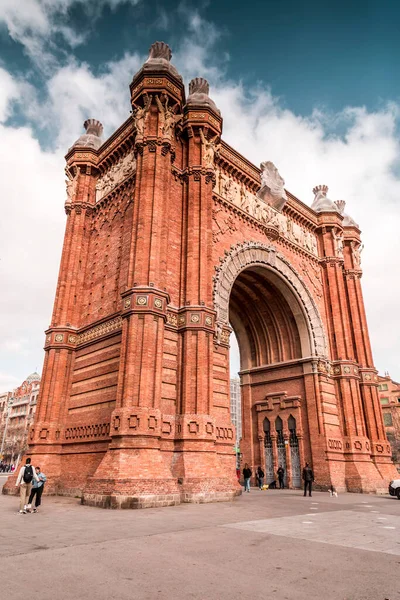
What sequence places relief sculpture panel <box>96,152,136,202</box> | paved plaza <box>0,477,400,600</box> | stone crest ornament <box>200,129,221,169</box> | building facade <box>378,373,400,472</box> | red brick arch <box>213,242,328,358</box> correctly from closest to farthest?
paved plaza <box>0,477,400,600</box>
stone crest ornament <box>200,129,221,169</box>
relief sculpture panel <box>96,152,136,202</box>
red brick arch <box>213,242,328,358</box>
building facade <box>378,373,400,472</box>

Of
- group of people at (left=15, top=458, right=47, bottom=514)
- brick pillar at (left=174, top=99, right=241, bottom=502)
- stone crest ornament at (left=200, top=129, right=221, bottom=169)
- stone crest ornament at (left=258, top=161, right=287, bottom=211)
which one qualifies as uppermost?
stone crest ornament at (left=258, top=161, right=287, bottom=211)

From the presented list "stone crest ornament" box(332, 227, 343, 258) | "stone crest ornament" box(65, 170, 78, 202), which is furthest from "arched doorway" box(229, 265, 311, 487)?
"stone crest ornament" box(65, 170, 78, 202)

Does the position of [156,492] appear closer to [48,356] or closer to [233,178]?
[48,356]

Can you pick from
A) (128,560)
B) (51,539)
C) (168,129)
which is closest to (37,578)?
(128,560)

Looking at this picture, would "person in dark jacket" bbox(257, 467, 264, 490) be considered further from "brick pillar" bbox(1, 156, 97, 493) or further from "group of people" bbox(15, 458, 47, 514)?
"group of people" bbox(15, 458, 47, 514)

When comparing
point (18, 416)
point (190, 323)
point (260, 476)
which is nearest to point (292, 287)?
point (190, 323)

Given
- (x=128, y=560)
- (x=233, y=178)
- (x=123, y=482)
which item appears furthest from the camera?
(x=233, y=178)

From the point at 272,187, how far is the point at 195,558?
2254 centimetres

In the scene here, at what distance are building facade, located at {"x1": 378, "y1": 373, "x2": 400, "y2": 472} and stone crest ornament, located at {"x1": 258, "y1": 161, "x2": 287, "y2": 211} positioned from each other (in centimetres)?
4312

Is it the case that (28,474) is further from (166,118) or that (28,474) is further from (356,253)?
(356,253)

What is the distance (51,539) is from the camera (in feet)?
24.1

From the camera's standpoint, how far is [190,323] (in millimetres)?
16750

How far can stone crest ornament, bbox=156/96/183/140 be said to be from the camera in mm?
18797

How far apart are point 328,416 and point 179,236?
13.8m
